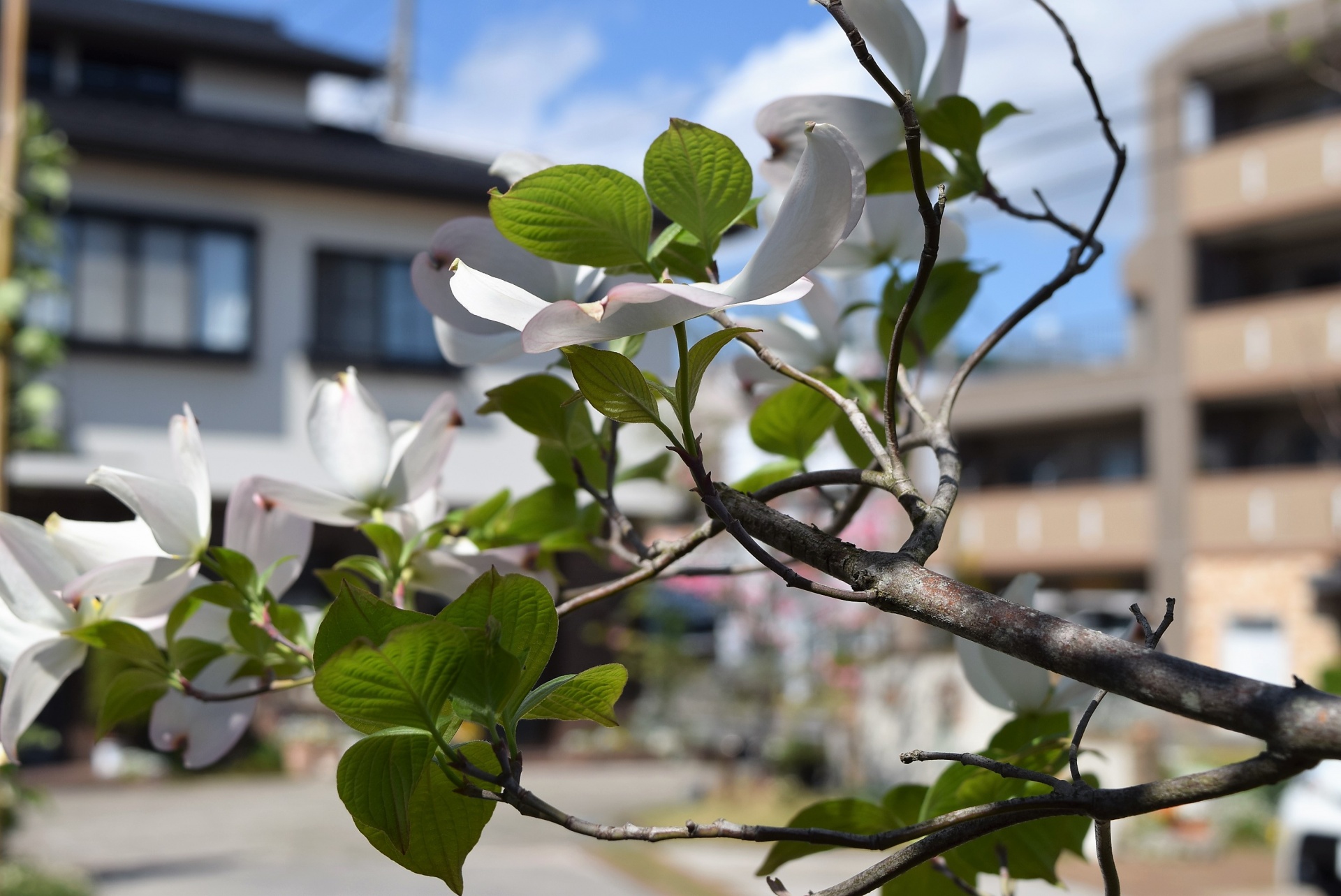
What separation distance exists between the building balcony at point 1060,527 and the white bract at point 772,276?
41.9ft

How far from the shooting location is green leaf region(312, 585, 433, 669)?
33 cm

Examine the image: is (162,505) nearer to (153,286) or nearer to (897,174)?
(897,174)

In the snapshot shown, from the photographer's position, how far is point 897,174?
0.51m

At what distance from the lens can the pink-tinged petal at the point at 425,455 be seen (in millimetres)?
544

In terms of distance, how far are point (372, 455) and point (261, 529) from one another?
2.4 inches

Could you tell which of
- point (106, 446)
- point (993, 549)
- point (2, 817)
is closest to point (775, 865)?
point (2, 817)

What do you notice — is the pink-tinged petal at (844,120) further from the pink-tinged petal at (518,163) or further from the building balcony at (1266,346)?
the building balcony at (1266,346)

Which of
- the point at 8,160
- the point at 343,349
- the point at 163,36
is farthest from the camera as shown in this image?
the point at 163,36

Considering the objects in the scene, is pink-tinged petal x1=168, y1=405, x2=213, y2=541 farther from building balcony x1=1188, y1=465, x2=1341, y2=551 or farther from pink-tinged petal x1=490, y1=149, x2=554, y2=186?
building balcony x1=1188, y1=465, x2=1341, y2=551

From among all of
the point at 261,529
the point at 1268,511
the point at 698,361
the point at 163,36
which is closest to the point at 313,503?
the point at 261,529

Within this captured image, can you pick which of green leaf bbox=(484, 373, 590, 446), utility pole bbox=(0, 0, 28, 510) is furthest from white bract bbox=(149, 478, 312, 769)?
utility pole bbox=(0, 0, 28, 510)

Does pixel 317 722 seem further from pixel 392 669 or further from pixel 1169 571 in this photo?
pixel 392 669

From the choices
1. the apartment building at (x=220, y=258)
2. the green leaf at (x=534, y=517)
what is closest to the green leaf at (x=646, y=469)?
the green leaf at (x=534, y=517)

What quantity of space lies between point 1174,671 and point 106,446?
8233mm
